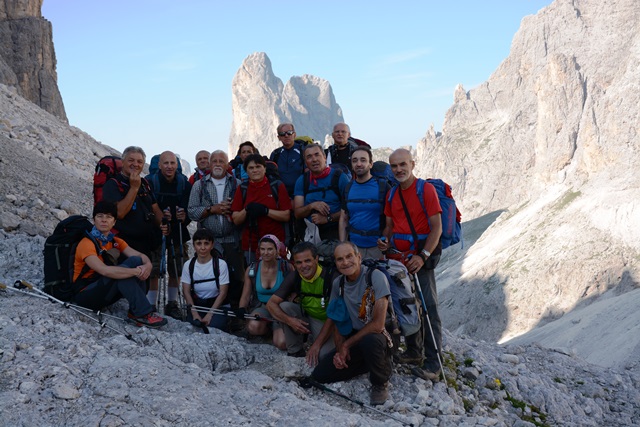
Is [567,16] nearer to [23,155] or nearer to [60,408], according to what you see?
[23,155]

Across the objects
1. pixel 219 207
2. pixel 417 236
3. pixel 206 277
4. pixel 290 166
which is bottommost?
pixel 206 277

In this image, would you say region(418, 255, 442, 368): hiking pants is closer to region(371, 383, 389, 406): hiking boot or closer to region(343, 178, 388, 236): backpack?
region(343, 178, 388, 236): backpack

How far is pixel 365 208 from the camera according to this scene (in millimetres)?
8484

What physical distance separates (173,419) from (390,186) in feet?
15.6

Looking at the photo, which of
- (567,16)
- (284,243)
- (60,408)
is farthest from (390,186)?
(567,16)

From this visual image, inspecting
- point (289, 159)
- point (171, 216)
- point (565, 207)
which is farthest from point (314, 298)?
point (565, 207)

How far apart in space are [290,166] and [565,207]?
7416 cm

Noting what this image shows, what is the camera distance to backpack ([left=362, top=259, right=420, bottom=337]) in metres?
7.47

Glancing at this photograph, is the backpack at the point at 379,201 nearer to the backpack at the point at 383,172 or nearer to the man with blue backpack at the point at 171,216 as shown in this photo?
the backpack at the point at 383,172

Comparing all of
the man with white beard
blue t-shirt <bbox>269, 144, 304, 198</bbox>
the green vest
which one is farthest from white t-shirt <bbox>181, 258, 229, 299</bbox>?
blue t-shirt <bbox>269, 144, 304, 198</bbox>

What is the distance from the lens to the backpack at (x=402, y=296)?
24.5 ft

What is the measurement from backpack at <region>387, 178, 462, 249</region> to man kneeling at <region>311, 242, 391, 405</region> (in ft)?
4.66

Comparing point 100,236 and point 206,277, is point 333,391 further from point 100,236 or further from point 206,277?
point 100,236

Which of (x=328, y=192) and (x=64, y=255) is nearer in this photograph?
(x=64, y=255)
